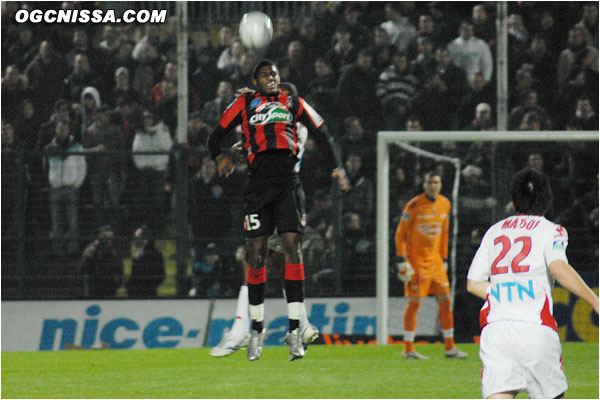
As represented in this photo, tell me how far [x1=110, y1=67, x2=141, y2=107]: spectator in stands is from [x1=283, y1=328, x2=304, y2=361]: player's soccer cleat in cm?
740

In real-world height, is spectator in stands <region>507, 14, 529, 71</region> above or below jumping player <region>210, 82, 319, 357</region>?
above

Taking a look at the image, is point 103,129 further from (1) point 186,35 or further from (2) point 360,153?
(2) point 360,153

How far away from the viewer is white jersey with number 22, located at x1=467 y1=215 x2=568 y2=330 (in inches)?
178

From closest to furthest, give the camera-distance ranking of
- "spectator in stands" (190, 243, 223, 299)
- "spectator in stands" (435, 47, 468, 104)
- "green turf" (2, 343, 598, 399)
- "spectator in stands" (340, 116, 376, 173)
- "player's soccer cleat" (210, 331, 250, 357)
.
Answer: "green turf" (2, 343, 598, 399), "player's soccer cleat" (210, 331, 250, 357), "spectator in stands" (190, 243, 223, 299), "spectator in stands" (340, 116, 376, 173), "spectator in stands" (435, 47, 468, 104)

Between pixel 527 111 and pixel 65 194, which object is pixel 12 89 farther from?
pixel 527 111

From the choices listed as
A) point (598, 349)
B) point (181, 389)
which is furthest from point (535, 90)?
point (181, 389)

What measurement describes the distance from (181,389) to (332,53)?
7036 millimetres

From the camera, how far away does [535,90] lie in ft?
45.4

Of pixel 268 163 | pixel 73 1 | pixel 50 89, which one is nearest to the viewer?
pixel 268 163

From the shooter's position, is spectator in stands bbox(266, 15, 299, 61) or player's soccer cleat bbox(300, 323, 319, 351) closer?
player's soccer cleat bbox(300, 323, 319, 351)

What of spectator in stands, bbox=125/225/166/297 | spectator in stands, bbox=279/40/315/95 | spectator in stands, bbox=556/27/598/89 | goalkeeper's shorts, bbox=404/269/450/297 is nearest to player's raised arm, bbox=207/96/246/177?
goalkeeper's shorts, bbox=404/269/450/297

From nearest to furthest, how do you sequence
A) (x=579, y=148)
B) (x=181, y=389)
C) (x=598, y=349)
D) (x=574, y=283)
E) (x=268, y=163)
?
(x=574, y=283), (x=268, y=163), (x=181, y=389), (x=598, y=349), (x=579, y=148)

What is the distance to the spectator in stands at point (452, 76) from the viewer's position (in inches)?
538

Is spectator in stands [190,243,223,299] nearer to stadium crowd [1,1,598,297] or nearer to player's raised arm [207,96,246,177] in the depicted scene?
stadium crowd [1,1,598,297]
